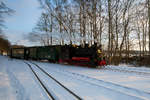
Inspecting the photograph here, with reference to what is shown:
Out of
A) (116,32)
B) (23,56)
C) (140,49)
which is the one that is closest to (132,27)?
(116,32)

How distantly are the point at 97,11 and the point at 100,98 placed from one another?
18.2m

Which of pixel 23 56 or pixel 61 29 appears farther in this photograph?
pixel 23 56

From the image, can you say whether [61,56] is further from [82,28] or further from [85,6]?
[85,6]

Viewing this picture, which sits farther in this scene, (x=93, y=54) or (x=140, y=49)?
(x=140, y=49)

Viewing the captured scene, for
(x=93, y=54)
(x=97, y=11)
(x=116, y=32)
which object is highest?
(x=97, y=11)

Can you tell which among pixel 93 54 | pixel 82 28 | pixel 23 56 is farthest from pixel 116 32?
pixel 23 56

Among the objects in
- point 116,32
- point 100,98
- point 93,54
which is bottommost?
point 100,98

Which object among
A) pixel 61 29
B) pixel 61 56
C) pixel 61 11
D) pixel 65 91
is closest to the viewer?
pixel 65 91

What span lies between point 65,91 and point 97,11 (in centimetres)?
1775

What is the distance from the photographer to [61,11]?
2470 centimetres

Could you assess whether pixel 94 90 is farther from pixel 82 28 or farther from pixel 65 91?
pixel 82 28

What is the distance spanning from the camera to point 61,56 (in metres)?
17.9

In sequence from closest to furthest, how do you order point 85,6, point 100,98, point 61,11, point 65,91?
point 100,98 < point 65,91 < point 85,6 < point 61,11

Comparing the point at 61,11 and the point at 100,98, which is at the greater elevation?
the point at 61,11
